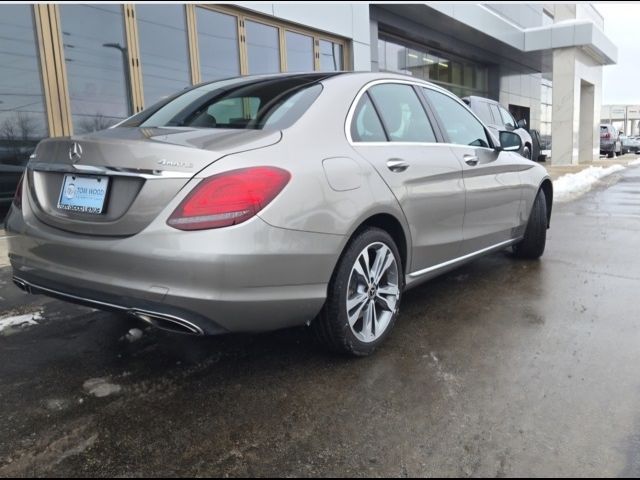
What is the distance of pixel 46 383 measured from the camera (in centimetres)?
279

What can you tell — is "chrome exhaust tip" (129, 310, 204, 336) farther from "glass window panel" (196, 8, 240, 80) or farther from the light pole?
"glass window panel" (196, 8, 240, 80)

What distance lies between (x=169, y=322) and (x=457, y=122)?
270cm

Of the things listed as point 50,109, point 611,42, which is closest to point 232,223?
point 50,109

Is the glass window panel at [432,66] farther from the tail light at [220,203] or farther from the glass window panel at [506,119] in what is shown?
the tail light at [220,203]

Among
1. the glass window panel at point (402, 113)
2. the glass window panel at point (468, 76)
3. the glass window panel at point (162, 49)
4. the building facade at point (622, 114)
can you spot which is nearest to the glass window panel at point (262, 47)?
the glass window panel at point (162, 49)

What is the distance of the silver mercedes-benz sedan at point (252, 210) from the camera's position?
233 cm

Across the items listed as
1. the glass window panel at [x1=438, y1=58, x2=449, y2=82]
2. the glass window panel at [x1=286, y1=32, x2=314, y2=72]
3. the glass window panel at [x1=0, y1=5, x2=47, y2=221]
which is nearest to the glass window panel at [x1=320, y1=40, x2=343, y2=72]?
the glass window panel at [x1=286, y1=32, x2=314, y2=72]

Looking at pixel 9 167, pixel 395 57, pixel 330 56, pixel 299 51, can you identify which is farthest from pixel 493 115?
pixel 9 167

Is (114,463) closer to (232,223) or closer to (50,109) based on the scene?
(232,223)

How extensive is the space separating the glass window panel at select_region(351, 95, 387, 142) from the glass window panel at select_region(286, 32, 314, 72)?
778 cm

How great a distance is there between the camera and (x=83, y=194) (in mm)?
2547

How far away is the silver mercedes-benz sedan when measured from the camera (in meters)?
2.33

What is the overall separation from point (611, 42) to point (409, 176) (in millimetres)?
24053

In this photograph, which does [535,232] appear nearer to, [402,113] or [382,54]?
[402,113]
